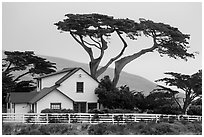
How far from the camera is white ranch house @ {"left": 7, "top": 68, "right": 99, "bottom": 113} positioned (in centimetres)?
2619

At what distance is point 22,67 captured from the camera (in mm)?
30000

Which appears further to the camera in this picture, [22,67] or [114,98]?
[22,67]

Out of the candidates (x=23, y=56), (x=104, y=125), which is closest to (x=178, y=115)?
(x=104, y=125)

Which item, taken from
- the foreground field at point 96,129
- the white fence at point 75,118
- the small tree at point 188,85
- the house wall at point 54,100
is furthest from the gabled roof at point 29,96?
the small tree at point 188,85

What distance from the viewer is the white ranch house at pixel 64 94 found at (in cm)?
2619

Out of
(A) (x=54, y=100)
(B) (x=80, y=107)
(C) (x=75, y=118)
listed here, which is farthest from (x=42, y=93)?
(C) (x=75, y=118)

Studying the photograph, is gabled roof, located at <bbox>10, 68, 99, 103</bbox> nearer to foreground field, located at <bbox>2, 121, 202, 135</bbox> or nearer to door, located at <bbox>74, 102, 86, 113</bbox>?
door, located at <bbox>74, 102, 86, 113</bbox>

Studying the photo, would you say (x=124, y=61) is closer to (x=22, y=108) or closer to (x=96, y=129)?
(x=22, y=108)

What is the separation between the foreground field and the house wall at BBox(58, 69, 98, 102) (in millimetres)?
3007

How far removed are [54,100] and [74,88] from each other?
113 centimetres

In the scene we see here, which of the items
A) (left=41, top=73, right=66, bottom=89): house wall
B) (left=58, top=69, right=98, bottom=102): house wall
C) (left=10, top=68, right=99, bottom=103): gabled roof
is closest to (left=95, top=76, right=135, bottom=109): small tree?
(left=58, top=69, right=98, bottom=102): house wall

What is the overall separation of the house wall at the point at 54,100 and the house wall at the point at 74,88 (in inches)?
15.9

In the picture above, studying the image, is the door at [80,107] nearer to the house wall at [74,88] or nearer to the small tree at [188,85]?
the house wall at [74,88]

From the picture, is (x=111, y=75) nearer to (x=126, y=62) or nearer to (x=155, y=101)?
(x=126, y=62)
